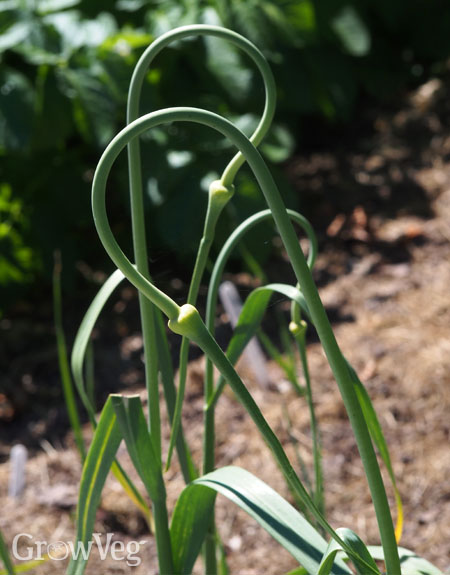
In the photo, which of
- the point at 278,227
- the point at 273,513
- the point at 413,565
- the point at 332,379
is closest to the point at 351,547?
the point at 273,513

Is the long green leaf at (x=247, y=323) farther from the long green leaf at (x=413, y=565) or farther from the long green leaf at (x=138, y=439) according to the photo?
the long green leaf at (x=413, y=565)

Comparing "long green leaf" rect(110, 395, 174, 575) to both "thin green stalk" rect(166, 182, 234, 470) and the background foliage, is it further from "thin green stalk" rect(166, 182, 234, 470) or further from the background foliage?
the background foliage

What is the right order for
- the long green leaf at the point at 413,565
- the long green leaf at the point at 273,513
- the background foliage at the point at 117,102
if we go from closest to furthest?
the long green leaf at the point at 273,513
the long green leaf at the point at 413,565
the background foliage at the point at 117,102

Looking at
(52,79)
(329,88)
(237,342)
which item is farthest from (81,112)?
(237,342)

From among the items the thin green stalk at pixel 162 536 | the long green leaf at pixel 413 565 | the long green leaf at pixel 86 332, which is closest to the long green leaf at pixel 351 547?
the long green leaf at pixel 413 565

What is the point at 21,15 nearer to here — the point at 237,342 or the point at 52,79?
the point at 52,79

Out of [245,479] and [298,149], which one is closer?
[245,479]

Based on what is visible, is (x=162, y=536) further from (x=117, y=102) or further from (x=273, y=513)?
(x=117, y=102)
